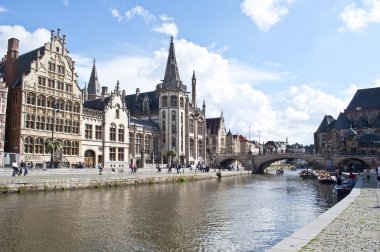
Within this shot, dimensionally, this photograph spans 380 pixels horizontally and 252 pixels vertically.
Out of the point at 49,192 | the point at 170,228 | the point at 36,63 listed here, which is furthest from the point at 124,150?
the point at 170,228

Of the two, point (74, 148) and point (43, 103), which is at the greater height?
point (43, 103)

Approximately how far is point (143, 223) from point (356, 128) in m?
105

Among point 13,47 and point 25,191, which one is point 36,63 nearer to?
point 13,47

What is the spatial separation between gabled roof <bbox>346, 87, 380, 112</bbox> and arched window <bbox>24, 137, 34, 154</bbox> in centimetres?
9556

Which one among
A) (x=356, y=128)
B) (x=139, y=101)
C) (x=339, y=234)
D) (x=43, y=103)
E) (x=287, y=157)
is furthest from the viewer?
(x=356, y=128)

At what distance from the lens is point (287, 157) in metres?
86.7

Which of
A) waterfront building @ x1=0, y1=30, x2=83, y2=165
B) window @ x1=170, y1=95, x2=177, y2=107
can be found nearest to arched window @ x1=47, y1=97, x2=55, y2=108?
waterfront building @ x1=0, y1=30, x2=83, y2=165

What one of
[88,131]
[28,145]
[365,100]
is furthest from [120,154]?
[365,100]

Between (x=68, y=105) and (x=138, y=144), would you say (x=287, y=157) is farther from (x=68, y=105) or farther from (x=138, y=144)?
(x=68, y=105)

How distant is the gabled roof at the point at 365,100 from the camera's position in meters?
110

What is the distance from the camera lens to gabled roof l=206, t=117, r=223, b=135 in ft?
378

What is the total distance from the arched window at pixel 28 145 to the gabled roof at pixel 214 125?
7079 cm

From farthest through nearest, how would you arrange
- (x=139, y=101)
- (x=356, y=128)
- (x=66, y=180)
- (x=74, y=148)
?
(x=356, y=128)
(x=139, y=101)
(x=74, y=148)
(x=66, y=180)

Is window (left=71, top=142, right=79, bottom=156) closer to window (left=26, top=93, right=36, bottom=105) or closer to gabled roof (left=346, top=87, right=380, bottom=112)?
window (left=26, top=93, right=36, bottom=105)
